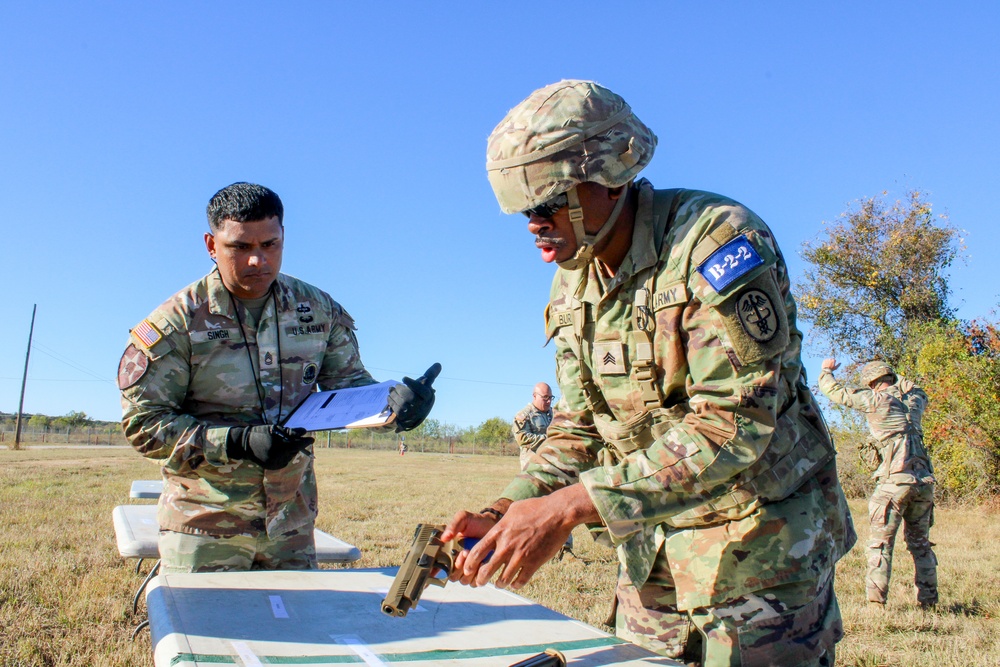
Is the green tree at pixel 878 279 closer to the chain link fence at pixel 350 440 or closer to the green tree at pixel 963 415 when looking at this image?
the green tree at pixel 963 415

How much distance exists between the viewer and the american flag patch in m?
3.38

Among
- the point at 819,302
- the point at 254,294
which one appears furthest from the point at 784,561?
the point at 819,302

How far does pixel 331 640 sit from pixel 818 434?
1.41 m

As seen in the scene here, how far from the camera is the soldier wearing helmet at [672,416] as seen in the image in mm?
1943

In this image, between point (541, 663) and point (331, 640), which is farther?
point (331, 640)

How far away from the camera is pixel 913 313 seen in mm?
23984

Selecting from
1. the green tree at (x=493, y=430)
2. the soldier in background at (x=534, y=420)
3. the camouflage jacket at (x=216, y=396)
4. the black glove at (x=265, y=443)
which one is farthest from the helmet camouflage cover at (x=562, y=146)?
the green tree at (x=493, y=430)

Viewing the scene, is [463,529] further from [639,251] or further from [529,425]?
[529,425]

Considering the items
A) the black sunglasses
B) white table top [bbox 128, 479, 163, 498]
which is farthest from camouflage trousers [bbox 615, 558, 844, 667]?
white table top [bbox 128, 479, 163, 498]

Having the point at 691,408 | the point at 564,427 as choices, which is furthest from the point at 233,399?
the point at 691,408

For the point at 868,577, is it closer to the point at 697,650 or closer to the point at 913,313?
the point at 697,650

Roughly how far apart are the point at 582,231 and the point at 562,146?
25 cm

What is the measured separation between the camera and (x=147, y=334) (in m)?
3.42

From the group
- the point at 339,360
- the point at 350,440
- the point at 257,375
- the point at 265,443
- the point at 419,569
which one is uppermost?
the point at 339,360
